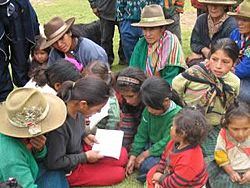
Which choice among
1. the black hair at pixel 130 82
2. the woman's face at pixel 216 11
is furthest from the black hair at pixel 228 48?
the woman's face at pixel 216 11

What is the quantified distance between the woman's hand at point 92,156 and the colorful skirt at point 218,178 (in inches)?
29.1

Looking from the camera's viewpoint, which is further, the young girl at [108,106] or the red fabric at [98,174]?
the young girl at [108,106]

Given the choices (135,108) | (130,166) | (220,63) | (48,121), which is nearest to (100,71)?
(135,108)

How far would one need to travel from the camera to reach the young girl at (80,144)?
2.93m

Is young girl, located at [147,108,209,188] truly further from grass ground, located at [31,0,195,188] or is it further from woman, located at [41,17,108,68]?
grass ground, located at [31,0,195,188]

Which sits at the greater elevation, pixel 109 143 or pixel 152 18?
pixel 152 18

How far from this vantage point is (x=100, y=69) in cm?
364

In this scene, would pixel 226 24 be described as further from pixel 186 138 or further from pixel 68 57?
pixel 186 138

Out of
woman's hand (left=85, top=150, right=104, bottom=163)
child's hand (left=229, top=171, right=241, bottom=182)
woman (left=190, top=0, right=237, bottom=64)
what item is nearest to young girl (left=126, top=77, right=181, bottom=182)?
woman's hand (left=85, top=150, right=104, bottom=163)

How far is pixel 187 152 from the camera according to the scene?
2723 mm

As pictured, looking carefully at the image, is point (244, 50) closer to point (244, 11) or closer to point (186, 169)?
point (244, 11)

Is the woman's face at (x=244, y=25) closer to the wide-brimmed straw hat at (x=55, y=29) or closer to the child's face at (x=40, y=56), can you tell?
the wide-brimmed straw hat at (x=55, y=29)

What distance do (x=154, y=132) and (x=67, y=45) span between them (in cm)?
121

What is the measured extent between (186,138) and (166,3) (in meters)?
2.37
